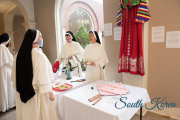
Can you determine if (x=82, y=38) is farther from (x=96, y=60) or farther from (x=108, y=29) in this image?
(x=96, y=60)

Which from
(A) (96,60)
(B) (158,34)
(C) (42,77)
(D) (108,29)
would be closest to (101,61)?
(A) (96,60)

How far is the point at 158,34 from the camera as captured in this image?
2.52 metres

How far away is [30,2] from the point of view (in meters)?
4.78

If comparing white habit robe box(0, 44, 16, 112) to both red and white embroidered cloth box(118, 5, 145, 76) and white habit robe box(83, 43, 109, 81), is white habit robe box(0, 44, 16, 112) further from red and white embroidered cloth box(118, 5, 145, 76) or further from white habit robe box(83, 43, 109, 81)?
red and white embroidered cloth box(118, 5, 145, 76)

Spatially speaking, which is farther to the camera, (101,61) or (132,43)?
(101,61)

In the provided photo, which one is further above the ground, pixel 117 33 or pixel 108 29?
pixel 108 29

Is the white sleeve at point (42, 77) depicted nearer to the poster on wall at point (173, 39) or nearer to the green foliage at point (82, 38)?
the poster on wall at point (173, 39)

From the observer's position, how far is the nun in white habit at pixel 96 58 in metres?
2.76

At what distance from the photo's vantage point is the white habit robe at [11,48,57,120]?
1661mm

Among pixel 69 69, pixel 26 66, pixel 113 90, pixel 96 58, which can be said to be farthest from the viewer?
pixel 96 58

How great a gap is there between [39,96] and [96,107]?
904mm

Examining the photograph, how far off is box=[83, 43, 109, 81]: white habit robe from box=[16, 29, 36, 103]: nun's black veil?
1.39m

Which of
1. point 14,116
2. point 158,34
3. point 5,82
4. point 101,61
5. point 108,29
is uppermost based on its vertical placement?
point 108,29

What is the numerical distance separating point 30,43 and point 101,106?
1209mm
